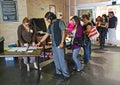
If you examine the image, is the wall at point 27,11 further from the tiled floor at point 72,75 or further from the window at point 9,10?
the tiled floor at point 72,75

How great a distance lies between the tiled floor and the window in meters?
2.04

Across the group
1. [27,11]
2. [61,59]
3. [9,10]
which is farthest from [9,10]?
[61,59]

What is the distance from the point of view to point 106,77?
4160mm

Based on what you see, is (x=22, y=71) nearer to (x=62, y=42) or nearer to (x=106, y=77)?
(x=62, y=42)

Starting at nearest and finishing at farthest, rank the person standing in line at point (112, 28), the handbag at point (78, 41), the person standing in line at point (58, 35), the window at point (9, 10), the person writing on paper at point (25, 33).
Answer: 1. the person standing in line at point (58, 35)
2. the handbag at point (78, 41)
3. the person writing on paper at point (25, 33)
4. the window at point (9, 10)
5. the person standing in line at point (112, 28)

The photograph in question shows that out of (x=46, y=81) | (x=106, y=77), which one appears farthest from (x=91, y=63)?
(x=46, y=81)

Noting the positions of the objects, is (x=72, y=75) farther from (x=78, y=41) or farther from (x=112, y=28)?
(x=112, y=28)

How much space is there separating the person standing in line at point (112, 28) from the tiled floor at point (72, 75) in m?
2.90

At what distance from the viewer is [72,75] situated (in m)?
4.33

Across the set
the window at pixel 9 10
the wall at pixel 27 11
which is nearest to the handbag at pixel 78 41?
the wall at pixel 27 11

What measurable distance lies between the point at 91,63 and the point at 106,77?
4.08 feet

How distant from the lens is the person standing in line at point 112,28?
25.8ft

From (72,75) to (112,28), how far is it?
458 cm

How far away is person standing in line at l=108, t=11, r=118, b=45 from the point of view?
7.88m
